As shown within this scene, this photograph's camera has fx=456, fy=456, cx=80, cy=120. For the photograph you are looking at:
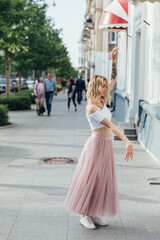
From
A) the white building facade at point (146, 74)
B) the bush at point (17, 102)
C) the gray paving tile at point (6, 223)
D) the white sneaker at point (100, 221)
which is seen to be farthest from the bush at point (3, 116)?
the white sneaker at point (100, 221)

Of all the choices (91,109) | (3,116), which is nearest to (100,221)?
(91,109)

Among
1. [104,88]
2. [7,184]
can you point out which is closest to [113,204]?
[104,88]

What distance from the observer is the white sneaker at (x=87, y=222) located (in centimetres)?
510

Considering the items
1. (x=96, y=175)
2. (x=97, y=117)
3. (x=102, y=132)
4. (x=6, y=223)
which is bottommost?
(x=6, y=223)

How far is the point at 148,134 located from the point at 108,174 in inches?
225

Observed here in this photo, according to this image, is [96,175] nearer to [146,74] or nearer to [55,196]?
[55,196]

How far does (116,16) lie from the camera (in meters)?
15.1

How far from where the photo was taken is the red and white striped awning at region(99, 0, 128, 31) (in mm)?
14953

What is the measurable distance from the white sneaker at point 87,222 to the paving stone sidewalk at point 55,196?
54 mm

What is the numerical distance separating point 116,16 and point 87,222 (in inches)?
432

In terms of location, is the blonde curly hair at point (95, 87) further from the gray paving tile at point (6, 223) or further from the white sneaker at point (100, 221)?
the gray paving tile at point (6, 223)

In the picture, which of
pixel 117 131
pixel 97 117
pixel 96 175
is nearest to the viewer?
pixel 117 131

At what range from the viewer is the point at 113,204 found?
5.09m

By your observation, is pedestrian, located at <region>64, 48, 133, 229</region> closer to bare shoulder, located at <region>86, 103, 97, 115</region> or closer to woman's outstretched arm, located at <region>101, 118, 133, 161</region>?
bare shoulder, located at <region>86, 103, 97, 115</region>
